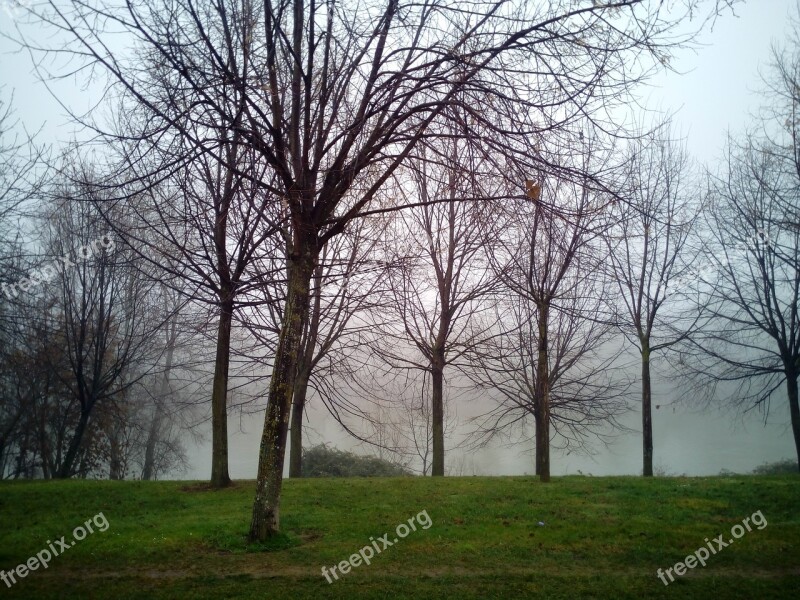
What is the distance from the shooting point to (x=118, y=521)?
8477 mm

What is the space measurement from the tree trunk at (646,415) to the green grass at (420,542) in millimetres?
5740

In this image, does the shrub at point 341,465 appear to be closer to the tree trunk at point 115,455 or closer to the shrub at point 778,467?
the tree trunk at point 115,455

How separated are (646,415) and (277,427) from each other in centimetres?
1332

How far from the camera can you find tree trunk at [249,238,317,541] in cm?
711

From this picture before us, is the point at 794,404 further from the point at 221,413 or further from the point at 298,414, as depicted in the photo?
the point at 221,413

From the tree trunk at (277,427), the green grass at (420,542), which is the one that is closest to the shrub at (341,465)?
the green grass at (420,542)

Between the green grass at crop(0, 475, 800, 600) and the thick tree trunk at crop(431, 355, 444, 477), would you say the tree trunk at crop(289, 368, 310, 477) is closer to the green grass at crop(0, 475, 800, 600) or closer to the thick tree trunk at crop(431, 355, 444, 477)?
the thick tree trunk at crop(431, 355, 444, 477)

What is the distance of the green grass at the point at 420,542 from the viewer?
591 cm

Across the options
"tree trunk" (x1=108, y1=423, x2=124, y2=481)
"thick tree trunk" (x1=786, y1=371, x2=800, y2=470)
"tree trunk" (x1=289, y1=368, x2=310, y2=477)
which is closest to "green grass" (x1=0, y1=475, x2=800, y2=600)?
"tree trunk" (x1=289, y1=368, x2=310, y2=477)

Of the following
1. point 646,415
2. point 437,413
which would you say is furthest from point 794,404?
point 437,413

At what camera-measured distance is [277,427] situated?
7137 mm

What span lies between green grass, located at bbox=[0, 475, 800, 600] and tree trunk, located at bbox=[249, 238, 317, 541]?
324mm

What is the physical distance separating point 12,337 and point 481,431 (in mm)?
14184

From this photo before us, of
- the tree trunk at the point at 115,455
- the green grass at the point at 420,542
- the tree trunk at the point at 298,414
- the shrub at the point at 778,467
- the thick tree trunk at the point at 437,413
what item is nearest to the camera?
the green grass at the point at 420,542
